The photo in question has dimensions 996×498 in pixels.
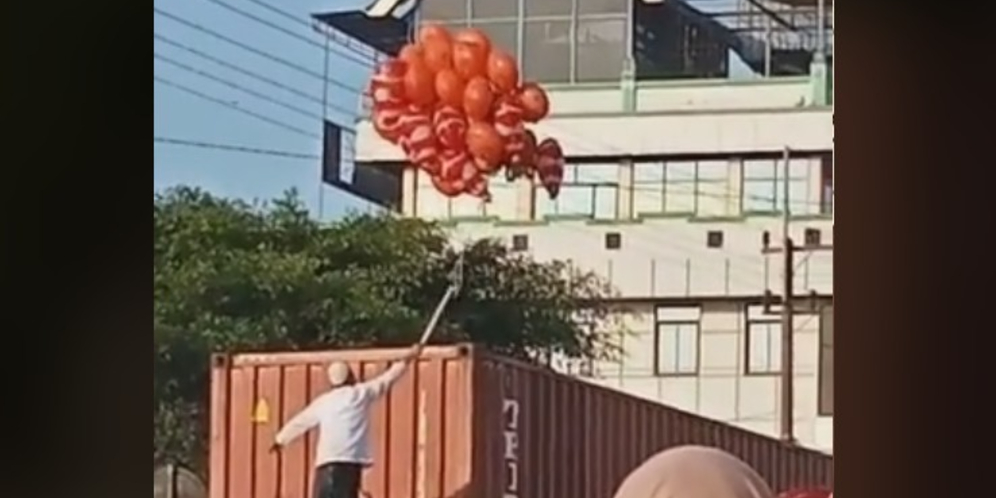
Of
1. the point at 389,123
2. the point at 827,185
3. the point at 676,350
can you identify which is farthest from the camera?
the point at 389,123

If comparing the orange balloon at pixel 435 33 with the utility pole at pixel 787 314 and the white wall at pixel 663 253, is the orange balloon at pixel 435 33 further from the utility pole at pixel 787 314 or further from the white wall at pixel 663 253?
the utility pole at pixel 787 314

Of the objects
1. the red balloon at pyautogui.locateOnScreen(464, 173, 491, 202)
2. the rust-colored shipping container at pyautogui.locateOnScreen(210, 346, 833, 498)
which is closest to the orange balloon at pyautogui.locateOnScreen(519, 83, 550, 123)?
the red balloon at pyautogui.locateOnScreen(464, 173, 491, 202)

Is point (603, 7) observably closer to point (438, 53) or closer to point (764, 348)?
point (438, 53)

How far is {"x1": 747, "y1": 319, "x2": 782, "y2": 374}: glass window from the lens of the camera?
1.69 meters

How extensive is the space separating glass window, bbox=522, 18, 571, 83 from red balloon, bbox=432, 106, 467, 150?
11 cm

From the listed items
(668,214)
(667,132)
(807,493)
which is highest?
(667,132)

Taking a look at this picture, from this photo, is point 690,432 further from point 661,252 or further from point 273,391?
point 273,391

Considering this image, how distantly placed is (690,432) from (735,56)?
477 millimetres

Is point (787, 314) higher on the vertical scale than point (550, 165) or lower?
lower

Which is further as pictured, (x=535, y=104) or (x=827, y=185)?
(x=535, y=104)

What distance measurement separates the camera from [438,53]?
5.89ft
